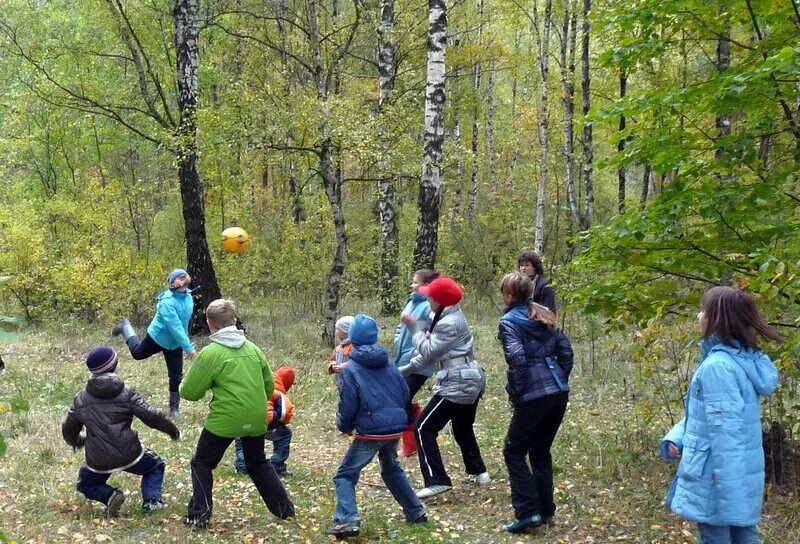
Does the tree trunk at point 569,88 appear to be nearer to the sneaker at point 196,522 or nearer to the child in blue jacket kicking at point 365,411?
the child in blue jacket kicking at point 365,411

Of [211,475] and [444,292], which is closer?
[211,475]

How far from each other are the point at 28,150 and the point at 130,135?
11.9ft

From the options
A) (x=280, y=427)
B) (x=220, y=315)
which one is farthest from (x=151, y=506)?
(x=220, y=315)

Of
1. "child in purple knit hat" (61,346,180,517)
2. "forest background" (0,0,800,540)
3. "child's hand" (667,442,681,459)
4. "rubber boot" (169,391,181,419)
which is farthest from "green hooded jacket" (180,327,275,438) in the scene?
"rubber boot" (169,391,181,419)

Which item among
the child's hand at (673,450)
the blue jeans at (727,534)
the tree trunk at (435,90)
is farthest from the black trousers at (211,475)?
the tree trunk at (435,90)

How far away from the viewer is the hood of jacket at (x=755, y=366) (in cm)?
363

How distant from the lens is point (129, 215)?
20125 mm

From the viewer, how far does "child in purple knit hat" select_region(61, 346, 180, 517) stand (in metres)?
5.28

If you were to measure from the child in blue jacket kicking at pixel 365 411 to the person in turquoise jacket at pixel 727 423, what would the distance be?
210cm

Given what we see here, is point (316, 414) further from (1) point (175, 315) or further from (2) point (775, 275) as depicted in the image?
(2) point (775, 275)

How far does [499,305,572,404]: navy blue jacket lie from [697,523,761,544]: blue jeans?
1.53m

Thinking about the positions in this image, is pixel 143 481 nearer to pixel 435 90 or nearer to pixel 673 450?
pixel 673 450

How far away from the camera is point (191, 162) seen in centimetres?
1352

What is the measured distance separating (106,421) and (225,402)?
0.97 metres
